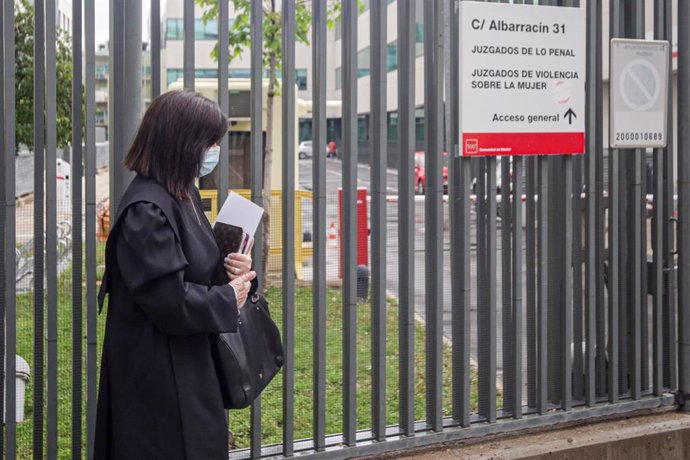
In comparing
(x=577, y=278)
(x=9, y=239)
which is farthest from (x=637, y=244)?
(x=9, y=239)

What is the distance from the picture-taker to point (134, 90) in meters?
4.04

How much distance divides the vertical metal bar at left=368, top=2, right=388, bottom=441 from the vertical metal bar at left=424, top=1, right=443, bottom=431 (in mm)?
267

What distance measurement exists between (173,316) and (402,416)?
6.70 feet

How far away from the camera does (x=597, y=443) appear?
5.09 m

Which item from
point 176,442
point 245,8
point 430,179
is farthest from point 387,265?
point 245,8

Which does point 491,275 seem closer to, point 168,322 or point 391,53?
point 168,322

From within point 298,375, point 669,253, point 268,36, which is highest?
point 268,36

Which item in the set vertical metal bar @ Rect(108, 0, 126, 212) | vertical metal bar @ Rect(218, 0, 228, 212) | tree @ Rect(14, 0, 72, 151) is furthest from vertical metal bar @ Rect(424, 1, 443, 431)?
tree @ Rect(14, 0, 72, 151)

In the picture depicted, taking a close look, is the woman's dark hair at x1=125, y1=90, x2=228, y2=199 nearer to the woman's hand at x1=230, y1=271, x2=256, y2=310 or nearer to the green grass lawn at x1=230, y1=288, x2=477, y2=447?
the woman's hand at x1=230, y1=271, x2=256, y2=310

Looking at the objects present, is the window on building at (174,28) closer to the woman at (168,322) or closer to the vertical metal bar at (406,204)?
the vertical metal bar at (406,204)

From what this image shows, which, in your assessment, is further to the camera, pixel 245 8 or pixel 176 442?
pixel 245 8

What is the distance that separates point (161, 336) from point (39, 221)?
1.12 m

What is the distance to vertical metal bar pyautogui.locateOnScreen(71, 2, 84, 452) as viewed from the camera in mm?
3957

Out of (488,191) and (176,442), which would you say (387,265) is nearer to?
(488,191)
